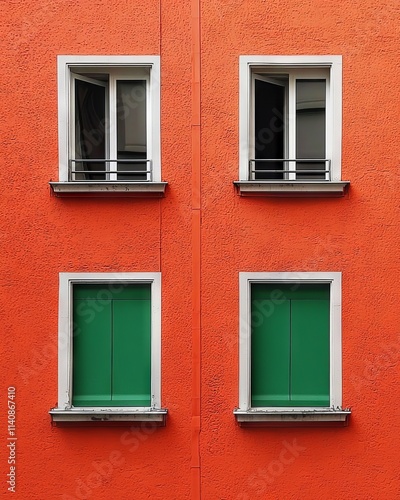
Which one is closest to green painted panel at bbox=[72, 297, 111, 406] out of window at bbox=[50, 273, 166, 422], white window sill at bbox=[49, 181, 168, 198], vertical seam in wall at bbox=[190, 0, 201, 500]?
window at bbox=[50, 273, 166, 422]

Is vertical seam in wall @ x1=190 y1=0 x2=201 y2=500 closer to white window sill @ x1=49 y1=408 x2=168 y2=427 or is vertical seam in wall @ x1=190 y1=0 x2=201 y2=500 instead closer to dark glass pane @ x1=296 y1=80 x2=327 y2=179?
white window sill @ x1=49 y1=408 x2=168 y2=427

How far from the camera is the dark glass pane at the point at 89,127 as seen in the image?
9648 millimetres

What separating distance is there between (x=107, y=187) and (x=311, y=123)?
2.71m

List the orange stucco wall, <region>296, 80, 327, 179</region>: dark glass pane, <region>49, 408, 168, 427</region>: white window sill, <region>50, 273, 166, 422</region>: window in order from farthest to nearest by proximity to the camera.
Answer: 1. <region>296, 80, 327, 179</region>: dark glass pane
2. <region>50, 273, 166, 422</region>: window
3. the orange stucco wall
4. <region>49, 408, 168, 427</region>: white window sill

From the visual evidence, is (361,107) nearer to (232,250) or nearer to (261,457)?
(232,250)

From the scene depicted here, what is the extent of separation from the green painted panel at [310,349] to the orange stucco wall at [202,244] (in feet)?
0.96

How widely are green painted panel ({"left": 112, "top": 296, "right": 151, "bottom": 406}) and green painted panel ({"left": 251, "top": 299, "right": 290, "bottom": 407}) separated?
1325 millimetres

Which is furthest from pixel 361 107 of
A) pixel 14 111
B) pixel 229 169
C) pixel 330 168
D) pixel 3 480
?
pixel 3 480

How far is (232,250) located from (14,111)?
3.20m

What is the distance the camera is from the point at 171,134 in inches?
→ 372

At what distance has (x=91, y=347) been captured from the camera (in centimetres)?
952

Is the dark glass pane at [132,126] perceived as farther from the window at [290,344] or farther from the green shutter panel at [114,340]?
the window at [290,344]

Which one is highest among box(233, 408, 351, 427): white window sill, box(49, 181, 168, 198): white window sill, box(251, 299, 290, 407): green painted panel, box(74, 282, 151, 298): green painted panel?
box(49, 181, 168, 198): white window sill

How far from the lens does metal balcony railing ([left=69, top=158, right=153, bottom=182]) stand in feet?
31.3
